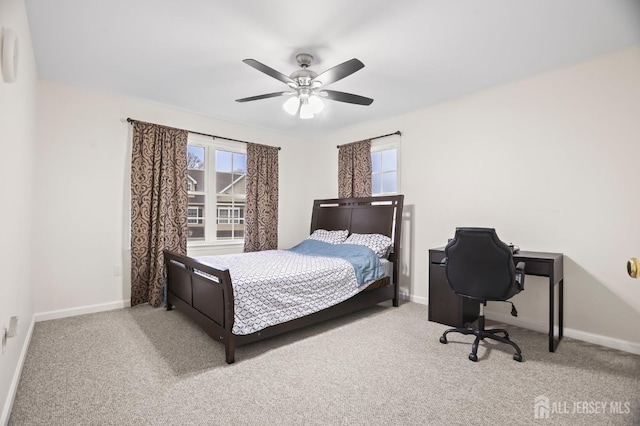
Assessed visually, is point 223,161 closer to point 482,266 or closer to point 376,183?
point 376,183

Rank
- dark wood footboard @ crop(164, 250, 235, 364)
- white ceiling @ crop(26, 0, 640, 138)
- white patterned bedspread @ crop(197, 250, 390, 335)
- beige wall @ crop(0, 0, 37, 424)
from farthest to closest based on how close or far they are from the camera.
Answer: white patterned bedspread @ crop(197, 250, 390, 335) < dark wood footboard @ crop(164, 250, 235, 364) < white ceiling @ crop(26, 0, 640, 138) < beige wall @ crop(0, 0, 37, 424)

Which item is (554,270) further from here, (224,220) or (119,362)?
(224,220)

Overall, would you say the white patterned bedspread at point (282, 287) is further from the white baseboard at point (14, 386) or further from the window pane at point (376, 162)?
the window pane at point (376, 162)

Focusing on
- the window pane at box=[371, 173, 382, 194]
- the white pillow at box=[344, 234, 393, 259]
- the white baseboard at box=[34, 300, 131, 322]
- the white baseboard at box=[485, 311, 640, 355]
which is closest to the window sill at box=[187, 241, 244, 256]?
the white baseboard at box=[34, 300, 131, 322]

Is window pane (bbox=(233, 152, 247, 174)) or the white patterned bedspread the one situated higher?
window pane (bbox=(233, 152, 247, 174))

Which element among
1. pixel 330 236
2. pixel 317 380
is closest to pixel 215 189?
pixel 330 236

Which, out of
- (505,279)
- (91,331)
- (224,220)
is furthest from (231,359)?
(224,220)

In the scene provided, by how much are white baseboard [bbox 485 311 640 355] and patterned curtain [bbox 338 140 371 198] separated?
220cm

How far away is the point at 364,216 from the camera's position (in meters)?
4.32

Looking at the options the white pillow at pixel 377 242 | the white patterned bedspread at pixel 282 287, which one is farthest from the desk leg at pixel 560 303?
the white patterned bedspread at pixel 282 287

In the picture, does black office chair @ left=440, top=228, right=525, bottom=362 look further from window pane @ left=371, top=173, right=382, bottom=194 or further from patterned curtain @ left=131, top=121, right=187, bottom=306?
patterned curtain @ left=131, top=121, right=187, bottom=306

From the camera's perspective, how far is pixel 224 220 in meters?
4.60

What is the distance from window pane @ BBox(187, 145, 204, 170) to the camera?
14.2 feet

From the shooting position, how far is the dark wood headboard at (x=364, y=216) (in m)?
3.93
